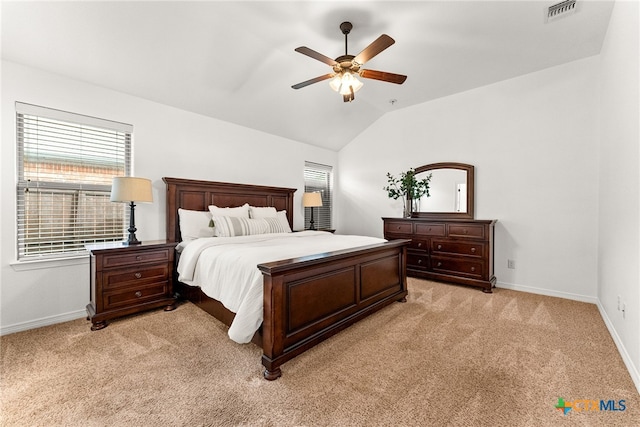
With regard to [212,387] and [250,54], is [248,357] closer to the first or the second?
[212,387]

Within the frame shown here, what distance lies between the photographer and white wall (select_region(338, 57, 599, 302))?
3.50m

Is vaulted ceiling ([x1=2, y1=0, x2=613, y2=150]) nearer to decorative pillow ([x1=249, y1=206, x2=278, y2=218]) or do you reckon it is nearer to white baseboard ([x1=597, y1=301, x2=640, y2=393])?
decorative pillow ([x1=249, y1=206, x2=278, y2=218])

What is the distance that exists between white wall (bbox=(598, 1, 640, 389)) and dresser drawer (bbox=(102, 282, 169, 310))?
4026mm

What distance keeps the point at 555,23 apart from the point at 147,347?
496 cm

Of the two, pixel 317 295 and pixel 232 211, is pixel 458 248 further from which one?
pixel 232 211

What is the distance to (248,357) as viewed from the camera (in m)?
2.18

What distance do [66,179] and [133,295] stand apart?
1417 mm

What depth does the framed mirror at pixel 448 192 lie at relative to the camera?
14.5 feet

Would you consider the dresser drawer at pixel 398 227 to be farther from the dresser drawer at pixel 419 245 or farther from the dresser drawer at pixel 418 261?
the dresser drawer at pixel 418 261

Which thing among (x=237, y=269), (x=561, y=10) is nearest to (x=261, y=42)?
(x=237, y=269)

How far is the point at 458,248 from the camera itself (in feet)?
13.5

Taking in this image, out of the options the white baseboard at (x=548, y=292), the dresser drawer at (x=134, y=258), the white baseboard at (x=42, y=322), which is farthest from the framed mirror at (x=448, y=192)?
the white baseboard at (x=42, y=322)

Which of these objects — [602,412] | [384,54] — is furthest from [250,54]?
[602,412]

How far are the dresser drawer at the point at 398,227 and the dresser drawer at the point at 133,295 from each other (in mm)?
3399
